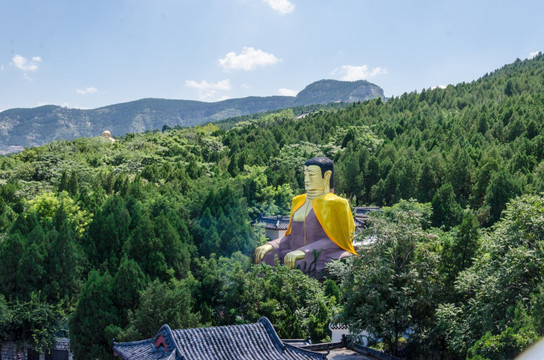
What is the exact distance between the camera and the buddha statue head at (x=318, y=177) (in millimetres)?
18719

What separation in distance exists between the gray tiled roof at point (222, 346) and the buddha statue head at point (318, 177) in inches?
317

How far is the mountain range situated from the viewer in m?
123

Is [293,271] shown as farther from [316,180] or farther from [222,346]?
[222,346]

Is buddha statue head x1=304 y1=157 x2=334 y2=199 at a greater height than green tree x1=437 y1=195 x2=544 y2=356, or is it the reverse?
buddha statue head x1=304 y1=157 x2=334 y2=199

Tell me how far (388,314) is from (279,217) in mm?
13593

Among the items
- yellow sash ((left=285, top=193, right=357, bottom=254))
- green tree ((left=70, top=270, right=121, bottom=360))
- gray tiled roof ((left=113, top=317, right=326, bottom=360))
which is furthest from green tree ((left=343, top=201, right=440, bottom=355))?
green tree ((left=70, top=270, right=121, bottom=360))

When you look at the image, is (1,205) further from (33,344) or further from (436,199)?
(436,199)

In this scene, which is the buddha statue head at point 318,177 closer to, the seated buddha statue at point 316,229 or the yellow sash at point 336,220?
the seated buddha statue at point 316,229

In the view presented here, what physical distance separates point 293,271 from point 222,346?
18.6 feet

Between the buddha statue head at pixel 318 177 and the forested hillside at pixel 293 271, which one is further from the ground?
the buddha statue head at pixel 318 177

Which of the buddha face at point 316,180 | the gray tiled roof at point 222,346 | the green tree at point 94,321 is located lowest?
the green tree at point 94,321

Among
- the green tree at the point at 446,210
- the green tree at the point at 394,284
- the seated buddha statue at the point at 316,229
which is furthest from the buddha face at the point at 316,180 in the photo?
the green tree at the point at 446,210

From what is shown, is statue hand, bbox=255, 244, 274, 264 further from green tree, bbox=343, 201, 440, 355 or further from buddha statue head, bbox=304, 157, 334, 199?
green tree, bbox=343, 201, 440, 355

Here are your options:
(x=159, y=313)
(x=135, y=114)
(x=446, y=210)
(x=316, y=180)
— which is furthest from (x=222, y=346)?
(x=135, y=114)
